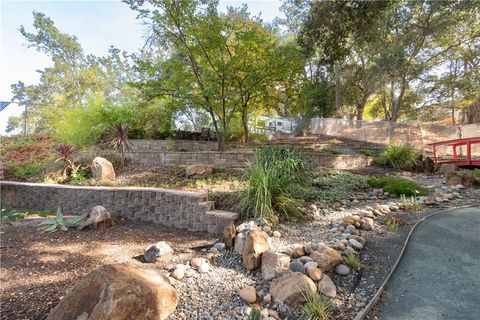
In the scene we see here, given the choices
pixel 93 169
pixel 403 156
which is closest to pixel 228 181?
pixel 93 169

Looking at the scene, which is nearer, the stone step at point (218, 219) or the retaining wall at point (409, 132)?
the stone step at point (218, 219)

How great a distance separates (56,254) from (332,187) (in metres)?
4.09

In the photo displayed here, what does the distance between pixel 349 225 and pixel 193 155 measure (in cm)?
441

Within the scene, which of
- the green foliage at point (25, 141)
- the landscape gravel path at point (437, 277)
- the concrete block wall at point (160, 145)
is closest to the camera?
the landscape gravel path at point (437, 277)

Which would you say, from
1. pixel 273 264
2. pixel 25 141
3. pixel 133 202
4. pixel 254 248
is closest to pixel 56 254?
pixel 133 202

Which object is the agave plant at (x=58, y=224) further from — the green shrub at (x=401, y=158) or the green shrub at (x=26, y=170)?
the green shrub at (x=401, y=158)

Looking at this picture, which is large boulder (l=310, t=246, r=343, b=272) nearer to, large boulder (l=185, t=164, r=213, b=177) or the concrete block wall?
large boulder (l=185, t=164, r=213, b=177)

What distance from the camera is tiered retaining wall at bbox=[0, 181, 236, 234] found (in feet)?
12.0

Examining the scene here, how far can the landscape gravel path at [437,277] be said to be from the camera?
1687 millimetres

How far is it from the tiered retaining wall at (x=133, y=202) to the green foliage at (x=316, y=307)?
1770 millimetres

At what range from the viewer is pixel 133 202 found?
14.1 ft

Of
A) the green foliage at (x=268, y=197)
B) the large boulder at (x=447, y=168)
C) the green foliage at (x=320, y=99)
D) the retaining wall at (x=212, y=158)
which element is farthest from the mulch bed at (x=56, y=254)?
the green foliage at (x=320, y=99)

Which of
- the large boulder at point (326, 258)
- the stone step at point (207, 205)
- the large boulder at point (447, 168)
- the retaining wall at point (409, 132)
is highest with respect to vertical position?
the retaining wall at point (409, 132)

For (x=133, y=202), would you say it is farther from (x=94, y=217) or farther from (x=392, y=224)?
(x=392, y=224)
